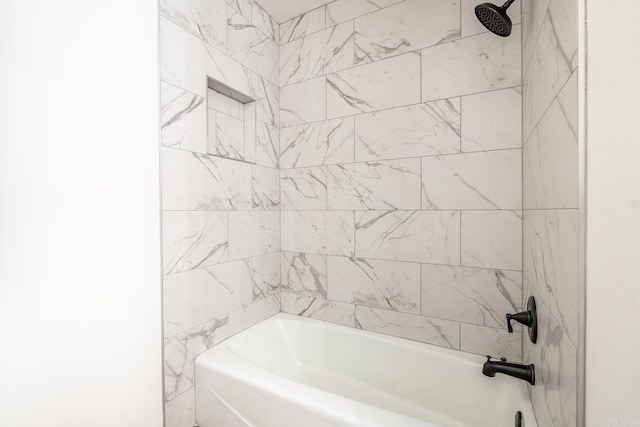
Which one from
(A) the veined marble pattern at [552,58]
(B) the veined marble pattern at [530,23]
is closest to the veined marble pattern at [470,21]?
(B) the veined marble pattern at [530,23]

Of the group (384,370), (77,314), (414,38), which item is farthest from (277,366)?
(414,38)

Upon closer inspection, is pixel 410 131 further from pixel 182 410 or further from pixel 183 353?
pixel 182 410

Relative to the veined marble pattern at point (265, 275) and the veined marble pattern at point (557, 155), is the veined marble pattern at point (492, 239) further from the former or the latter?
the veined marble pattern at point (265, 275)

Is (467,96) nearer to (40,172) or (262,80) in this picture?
(262,80)

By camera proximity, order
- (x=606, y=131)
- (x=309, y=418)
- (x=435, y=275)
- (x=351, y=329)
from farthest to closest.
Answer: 1. (x=351, y=329)
2. (x=435, y=275)
3. (x=309, y=418)
4. (x=606, y=131)

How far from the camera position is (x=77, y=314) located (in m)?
0.94

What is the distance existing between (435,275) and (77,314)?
1578 millimetres

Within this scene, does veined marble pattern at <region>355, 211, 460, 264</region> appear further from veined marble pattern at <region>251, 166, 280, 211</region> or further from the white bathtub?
veined marble pattern at <region>251, 166, 280, 211</region>

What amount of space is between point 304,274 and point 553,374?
139cm

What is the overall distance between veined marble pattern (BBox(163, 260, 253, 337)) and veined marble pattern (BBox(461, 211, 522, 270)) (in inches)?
50.3

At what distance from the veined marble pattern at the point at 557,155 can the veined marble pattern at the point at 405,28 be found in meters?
0.84

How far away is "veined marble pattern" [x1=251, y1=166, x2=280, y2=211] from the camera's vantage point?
175 cm

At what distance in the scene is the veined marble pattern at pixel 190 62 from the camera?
125cm

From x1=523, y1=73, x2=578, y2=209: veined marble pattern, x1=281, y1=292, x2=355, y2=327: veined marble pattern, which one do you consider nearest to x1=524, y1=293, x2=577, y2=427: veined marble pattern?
x1=523, y1=73, x2=578, y2=209: veined marble pattern
